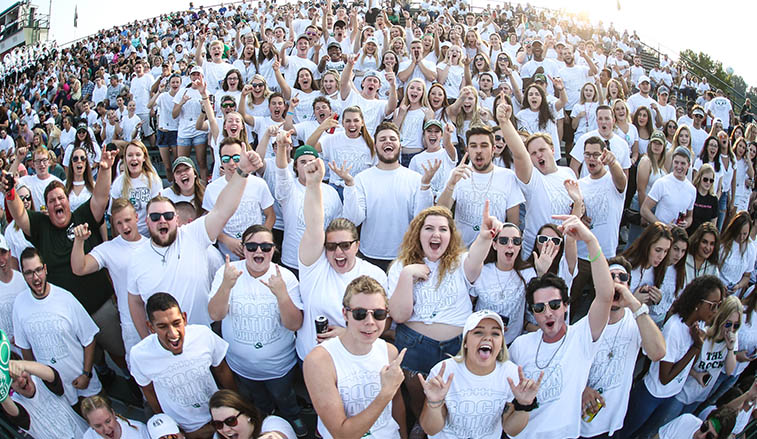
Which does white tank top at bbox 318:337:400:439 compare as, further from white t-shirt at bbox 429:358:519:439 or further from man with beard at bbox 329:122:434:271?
man with beard at bbox 329:122:434:271

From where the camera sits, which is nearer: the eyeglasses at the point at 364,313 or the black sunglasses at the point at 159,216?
the eyeglasses at the point at 364,313

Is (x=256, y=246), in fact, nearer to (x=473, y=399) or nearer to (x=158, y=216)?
(x=158, y=216)

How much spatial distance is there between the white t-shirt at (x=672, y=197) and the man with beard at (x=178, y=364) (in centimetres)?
489

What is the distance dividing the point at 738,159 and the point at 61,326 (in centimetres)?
911

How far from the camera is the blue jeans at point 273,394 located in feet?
13.0

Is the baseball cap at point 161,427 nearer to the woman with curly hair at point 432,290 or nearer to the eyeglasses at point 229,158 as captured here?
the woman with curly hair at point 432,290

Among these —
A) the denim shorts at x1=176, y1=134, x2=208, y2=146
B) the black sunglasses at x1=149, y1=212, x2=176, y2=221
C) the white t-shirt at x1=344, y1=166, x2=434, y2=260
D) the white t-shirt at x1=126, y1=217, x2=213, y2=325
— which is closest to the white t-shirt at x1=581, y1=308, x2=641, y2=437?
the white t-shirt at x1=344, y1=166, x2=434, y2=260

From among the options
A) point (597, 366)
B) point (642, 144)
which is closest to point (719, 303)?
point (597, 366)

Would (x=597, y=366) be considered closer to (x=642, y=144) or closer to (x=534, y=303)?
(x=534, y=303)

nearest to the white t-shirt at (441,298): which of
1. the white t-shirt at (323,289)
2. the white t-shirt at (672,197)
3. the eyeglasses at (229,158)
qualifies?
the white t-shirt at (323,289)

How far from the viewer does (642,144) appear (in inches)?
299

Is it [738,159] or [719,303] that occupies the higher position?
[738,159]

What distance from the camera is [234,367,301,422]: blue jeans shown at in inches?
156

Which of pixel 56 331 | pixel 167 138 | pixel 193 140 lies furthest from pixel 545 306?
pixel 167 138
